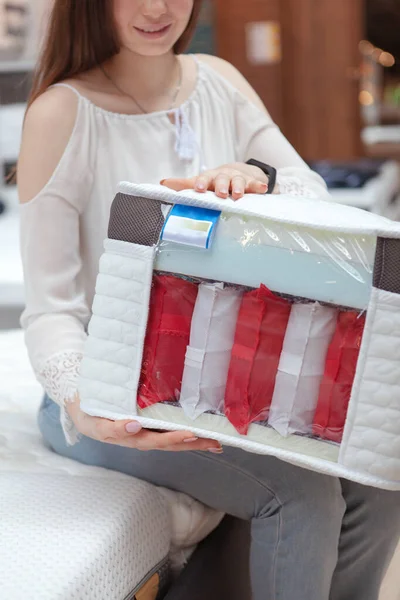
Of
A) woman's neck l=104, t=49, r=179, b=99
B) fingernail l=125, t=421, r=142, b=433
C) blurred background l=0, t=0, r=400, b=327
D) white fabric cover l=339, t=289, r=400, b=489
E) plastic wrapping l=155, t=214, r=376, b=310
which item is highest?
blurred background l=0, t=0, r=400, b=327

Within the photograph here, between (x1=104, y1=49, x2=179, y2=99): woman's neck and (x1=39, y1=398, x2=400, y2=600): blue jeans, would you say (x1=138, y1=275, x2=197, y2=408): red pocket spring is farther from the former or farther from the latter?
A: (x1=104, y1=49, x2=179, y2=99): woman's neck

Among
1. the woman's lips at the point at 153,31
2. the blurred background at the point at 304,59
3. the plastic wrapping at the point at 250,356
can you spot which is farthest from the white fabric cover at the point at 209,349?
the blurred background at the point at 304,59

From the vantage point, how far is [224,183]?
999 mm

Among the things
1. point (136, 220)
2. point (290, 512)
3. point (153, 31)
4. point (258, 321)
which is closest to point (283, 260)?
point (258, 321)

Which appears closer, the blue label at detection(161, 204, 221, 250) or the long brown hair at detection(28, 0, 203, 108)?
the blue label at detection(161, 204, 221, 250)

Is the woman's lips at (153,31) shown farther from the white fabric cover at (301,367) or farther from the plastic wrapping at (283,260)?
the white fabric cover at (301,367)

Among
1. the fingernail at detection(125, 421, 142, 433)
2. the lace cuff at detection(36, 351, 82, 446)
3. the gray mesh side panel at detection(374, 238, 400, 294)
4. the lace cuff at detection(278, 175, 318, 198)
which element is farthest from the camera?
the lace cuff at detection(278, 175, 318, 198)

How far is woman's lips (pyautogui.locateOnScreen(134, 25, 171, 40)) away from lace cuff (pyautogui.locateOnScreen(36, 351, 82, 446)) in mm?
Answer: 473

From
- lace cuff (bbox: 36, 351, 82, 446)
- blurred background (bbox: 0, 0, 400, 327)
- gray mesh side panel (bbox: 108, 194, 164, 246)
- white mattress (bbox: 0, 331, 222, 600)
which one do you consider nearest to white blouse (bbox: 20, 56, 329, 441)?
lace cuff (bbox: 36, 351, 82, 446)

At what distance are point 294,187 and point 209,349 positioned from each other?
0.39 meters

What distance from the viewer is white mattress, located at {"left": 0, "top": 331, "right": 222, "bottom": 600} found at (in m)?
0.93

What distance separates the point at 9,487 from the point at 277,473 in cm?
37

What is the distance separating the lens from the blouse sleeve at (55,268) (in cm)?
115

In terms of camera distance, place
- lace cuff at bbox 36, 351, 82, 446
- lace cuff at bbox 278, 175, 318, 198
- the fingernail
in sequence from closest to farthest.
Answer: the fingernail < lace cuff at bbox 36, 351, 82, 446 < lace cuff at bbox 278, 175, 318, 198
